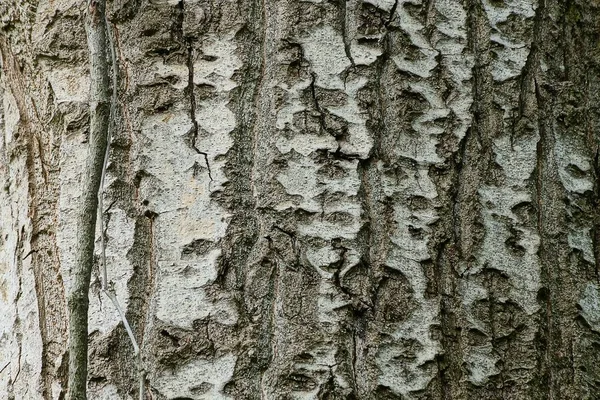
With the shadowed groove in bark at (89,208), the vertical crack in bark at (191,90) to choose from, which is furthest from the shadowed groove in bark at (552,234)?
the shadowed groove in bark at (89,208)

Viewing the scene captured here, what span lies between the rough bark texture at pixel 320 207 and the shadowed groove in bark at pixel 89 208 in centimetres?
14

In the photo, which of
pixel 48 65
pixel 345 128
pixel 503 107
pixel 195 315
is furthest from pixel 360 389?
pixel 48 65

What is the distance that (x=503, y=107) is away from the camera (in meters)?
1.34

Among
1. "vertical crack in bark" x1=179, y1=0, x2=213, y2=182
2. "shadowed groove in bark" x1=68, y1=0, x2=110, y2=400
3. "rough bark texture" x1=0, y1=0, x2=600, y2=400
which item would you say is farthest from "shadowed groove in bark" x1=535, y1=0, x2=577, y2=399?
"shadowed groove in bark" x1=68, y1=0, x2=110, y2=400

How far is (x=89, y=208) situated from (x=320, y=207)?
0.35 m

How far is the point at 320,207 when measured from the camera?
4.09 ft

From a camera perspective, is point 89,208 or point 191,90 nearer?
point 89,208

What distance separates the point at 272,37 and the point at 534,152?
475mm

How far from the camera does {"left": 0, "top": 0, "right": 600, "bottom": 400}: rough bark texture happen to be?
121 cm

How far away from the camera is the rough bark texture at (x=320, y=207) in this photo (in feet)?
3.98

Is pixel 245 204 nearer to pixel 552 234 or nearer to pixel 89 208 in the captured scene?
pixel 89 208

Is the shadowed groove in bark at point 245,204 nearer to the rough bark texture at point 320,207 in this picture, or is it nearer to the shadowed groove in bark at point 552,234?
the rough bark texture at point 320,207

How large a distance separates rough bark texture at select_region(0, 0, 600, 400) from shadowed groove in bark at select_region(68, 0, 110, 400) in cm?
14

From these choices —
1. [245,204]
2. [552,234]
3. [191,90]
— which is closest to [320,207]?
[245,204]
